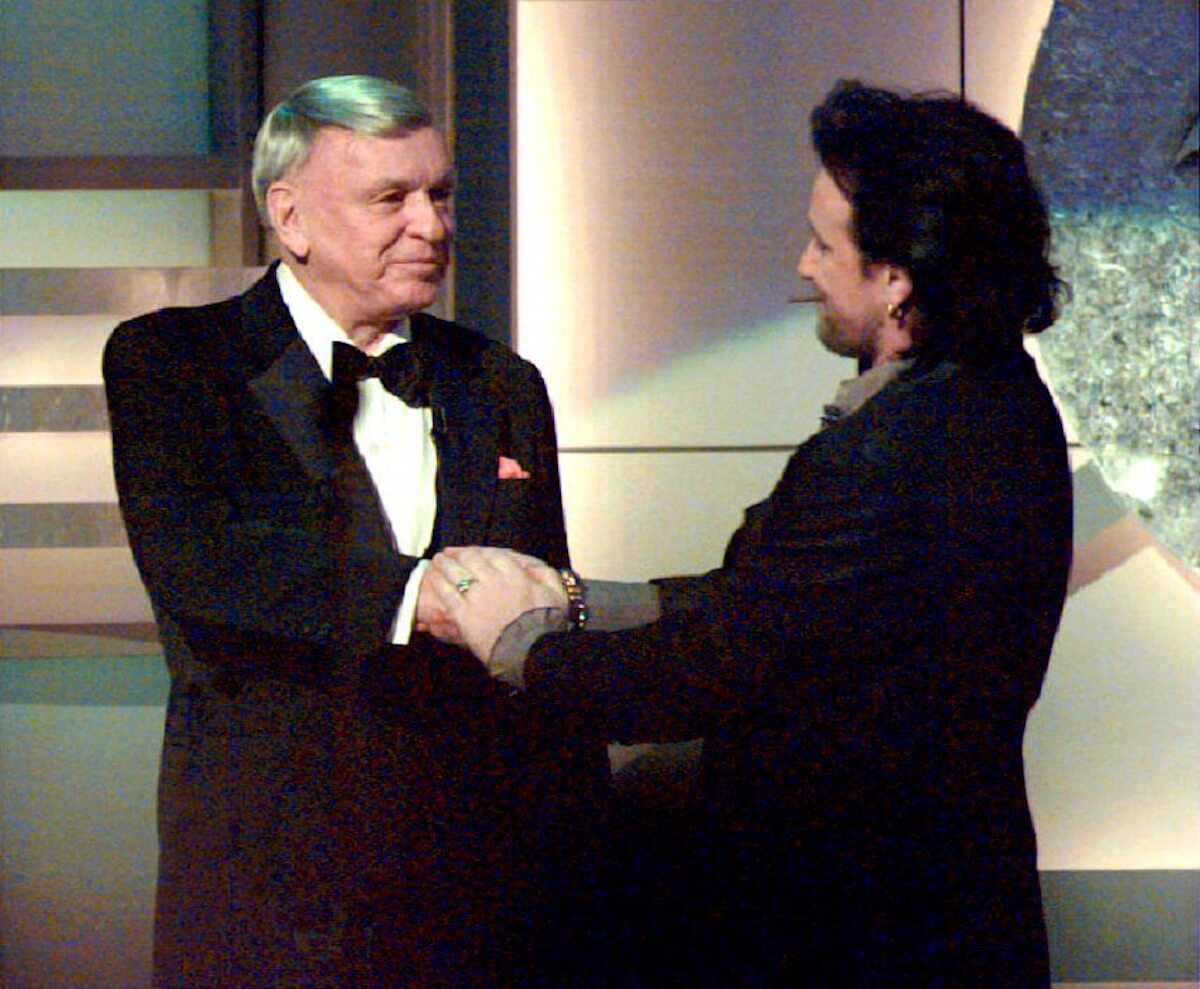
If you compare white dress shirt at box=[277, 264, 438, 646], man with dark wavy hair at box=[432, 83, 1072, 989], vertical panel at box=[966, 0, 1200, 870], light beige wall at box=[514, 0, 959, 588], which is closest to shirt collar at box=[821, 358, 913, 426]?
man with dark wavy hair at box=[432, 83, 1072, 989]

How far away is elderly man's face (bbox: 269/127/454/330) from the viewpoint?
6.89 feet

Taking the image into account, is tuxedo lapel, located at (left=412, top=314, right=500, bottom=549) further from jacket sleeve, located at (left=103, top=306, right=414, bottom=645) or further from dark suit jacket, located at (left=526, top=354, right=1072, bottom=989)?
dark suit jacket, located at (left=526, top=354, right=1072, bottom=989)

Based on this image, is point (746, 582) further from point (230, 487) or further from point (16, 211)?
point (16, 211)

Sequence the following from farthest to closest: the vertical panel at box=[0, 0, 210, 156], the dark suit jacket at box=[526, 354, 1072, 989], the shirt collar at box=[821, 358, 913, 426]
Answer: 1. the vertical panel at box=[0, 0, 210, 156]
2. the shirt collar at box=[821, 358, 913, 426]
3. the dark suit jacket at box=[526, 354, 1072, 989]

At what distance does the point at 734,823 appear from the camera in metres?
1.79

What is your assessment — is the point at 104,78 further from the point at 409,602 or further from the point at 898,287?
the point at 898,287

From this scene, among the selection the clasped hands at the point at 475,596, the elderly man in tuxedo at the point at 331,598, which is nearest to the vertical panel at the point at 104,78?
the elderly man in tuxedo at the point at 331,598

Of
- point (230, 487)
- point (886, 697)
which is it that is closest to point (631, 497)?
point (230, 487)

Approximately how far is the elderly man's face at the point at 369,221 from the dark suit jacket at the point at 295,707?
4.1 inches

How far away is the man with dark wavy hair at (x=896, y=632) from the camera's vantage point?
5.69 ft

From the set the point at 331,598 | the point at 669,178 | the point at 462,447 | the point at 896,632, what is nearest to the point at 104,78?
the point at 669,178

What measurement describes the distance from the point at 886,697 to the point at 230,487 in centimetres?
81

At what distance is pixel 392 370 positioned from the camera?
82.6 inches

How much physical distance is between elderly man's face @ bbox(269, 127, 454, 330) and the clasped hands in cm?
34
